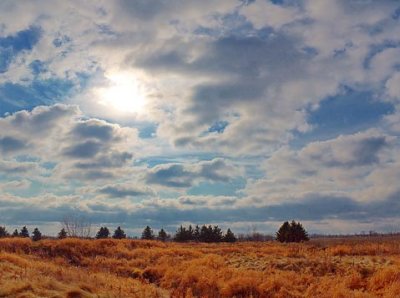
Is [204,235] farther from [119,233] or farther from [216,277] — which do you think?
[216,277]

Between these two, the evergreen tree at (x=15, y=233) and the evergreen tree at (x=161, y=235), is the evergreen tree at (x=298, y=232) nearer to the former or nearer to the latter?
the evergreen tree at (x=161, y=235)

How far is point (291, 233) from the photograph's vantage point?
210 ft

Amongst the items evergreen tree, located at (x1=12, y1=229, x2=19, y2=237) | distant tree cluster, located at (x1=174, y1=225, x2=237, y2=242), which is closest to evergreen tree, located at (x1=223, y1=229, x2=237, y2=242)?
distant tree cluster, located at (x1=174, y1=225, x2=237, y2=242)

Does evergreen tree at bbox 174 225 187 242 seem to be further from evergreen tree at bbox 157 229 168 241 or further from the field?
the field

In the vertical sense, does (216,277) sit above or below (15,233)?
below

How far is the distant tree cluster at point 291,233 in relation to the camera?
209 feet

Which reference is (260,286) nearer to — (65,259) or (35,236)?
(65,259)

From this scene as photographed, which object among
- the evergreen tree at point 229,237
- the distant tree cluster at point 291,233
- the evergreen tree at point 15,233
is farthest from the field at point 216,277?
the evergreen tree at point 15,233

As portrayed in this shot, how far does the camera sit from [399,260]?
74.4ft

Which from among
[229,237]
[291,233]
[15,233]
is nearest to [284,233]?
[291,233]

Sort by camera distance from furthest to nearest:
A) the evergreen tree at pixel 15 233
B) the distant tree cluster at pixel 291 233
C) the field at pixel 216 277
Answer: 1. the evergreen tree at pixel 15 233
2. the distant tree cluster at pixel 291 233
3. the field at pixel 216 277

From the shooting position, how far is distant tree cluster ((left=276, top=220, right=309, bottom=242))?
63625 millimetres

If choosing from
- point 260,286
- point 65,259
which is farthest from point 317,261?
point 65,259

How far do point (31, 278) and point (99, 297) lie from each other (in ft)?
11.7
